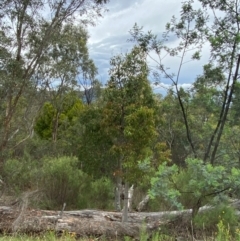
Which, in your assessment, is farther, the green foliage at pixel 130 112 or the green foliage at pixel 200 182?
the green foliage at pixel 130 112

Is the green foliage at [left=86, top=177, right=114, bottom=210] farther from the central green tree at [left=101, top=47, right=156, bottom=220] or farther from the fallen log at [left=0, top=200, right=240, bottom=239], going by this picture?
the central green tree at [left=101, top=47, right=156, bottom=220]

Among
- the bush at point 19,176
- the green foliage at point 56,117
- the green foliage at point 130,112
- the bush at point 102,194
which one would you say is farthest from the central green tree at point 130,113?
the green foliage at point 56,117

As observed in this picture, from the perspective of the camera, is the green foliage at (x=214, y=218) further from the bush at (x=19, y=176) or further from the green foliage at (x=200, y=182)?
the bush at (x=19, y=176)

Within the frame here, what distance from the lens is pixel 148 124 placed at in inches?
338

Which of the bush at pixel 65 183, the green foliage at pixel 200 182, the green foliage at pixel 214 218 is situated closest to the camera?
the green foliage at pixel 200 182

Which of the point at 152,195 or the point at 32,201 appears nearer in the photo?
the point at 152,195

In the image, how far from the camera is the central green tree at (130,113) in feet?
28.1

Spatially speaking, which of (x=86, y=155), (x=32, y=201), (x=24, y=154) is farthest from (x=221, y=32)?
(x=24, y=154)

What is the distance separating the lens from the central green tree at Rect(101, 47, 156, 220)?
8.57 metres

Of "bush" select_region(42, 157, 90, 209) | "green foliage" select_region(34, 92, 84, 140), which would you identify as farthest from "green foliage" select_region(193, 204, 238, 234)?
"green foliage" select_region(34, 92, 84, 140)

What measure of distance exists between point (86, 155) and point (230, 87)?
4.91 m

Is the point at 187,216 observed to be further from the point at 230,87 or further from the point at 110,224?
the point at 230,87

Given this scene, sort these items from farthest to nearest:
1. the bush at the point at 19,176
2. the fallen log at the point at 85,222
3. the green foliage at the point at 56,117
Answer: the green foliage at the point at 56,117, the bush at the point at 19,176, the fallen log at the point at 85,222

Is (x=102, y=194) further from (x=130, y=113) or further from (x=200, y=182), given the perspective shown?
(x=200, y=182)
